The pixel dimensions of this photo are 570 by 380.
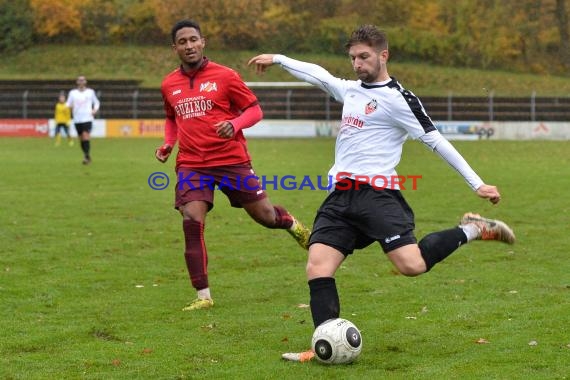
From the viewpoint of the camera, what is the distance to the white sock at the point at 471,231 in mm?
6793

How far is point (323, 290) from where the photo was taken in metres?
6.19

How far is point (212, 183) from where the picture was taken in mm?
8211

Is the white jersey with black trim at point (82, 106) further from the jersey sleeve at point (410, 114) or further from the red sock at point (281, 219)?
the jersey sleeve at point (410, 114)

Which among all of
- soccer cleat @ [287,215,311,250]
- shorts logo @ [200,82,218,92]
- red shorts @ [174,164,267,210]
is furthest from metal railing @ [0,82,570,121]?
shorts logo @ [200,82,218,92]

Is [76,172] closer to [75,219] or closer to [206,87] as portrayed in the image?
[75,219]

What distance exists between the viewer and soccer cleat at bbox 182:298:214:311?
7.77 m

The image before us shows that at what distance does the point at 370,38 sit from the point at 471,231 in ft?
4.96

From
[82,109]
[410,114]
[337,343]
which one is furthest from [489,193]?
[82,109]

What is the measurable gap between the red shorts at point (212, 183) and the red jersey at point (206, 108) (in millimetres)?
58

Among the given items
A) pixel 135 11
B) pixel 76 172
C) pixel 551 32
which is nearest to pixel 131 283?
pixel 76 172

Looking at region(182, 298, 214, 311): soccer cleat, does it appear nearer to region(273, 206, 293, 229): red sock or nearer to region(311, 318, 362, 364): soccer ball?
region(273, 206, 293, 229): red sock

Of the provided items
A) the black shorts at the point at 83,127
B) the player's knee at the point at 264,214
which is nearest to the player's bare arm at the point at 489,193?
the player's knee at the point at 264,214

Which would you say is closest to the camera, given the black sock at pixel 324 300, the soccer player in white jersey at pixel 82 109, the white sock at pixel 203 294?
the black sock at pixel 324 300

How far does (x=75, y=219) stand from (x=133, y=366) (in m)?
8.11
